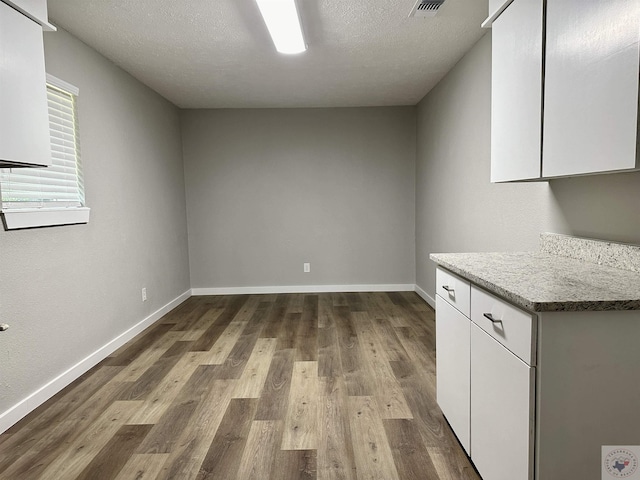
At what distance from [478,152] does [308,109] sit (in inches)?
105

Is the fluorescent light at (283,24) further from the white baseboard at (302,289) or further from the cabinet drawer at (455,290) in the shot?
the white baseboard at (302,289)

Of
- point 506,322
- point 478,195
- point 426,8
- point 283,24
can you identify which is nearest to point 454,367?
point 506,322

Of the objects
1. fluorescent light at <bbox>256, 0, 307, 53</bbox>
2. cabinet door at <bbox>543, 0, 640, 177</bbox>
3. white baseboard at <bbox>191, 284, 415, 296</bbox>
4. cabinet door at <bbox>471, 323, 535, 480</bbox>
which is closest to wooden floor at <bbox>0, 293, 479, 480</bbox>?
cabinet door at <bbox>471, 323, 535, 480</bbox>

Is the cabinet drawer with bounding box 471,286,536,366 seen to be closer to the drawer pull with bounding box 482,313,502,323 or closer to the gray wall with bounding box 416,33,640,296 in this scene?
the drawer pull with bounding box 482,313,502,323

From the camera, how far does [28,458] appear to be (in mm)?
1932

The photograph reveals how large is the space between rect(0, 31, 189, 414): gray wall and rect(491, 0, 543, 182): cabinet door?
8.77 ft

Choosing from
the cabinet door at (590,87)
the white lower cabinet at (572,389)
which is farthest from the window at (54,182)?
the cabinet door at (590,87)

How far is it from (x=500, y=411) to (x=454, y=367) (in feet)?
1.66

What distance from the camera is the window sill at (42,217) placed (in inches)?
89.7

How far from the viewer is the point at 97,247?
125 inches

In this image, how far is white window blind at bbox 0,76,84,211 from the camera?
7.81 ft

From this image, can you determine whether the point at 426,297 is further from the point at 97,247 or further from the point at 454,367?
the point at 97,247

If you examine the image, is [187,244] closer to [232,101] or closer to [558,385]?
[232,101]

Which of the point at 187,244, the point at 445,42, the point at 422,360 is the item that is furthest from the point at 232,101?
the point at 422,360
